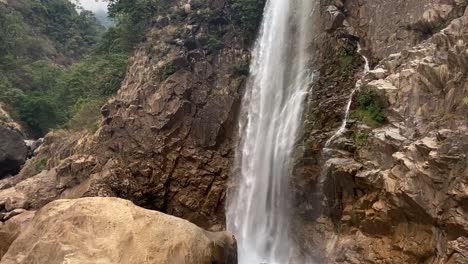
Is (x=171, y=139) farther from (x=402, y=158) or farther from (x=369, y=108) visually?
(x=402, y=158)

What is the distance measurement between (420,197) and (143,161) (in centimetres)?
1222

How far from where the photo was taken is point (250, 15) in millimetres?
23094

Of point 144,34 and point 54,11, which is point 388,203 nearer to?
point 144,34

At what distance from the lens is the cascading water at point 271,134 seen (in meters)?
16.7

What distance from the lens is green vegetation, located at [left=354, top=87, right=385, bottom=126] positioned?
14.0m

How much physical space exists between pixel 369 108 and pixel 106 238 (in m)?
9.00

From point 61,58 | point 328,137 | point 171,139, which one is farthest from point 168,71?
point 61,58

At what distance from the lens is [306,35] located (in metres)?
19.7

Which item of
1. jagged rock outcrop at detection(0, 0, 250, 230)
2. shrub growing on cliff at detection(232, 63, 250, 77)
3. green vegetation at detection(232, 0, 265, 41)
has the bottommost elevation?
jagged rock outcrop at detection(0, 0, 250, 230)

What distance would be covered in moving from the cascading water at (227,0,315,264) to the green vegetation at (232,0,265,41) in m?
0.84

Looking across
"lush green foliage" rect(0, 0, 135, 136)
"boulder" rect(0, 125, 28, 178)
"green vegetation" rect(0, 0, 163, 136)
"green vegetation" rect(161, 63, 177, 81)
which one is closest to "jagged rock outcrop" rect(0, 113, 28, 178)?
"boulder" rect(0, 125, 28, 178)

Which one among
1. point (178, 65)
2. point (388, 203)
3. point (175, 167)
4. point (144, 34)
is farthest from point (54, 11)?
point (388, 203)

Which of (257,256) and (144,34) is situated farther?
(144,34)

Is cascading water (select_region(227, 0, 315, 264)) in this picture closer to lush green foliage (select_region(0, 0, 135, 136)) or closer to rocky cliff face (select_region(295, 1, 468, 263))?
rocky cliff face (select_region(295, 1, 468, 263))
